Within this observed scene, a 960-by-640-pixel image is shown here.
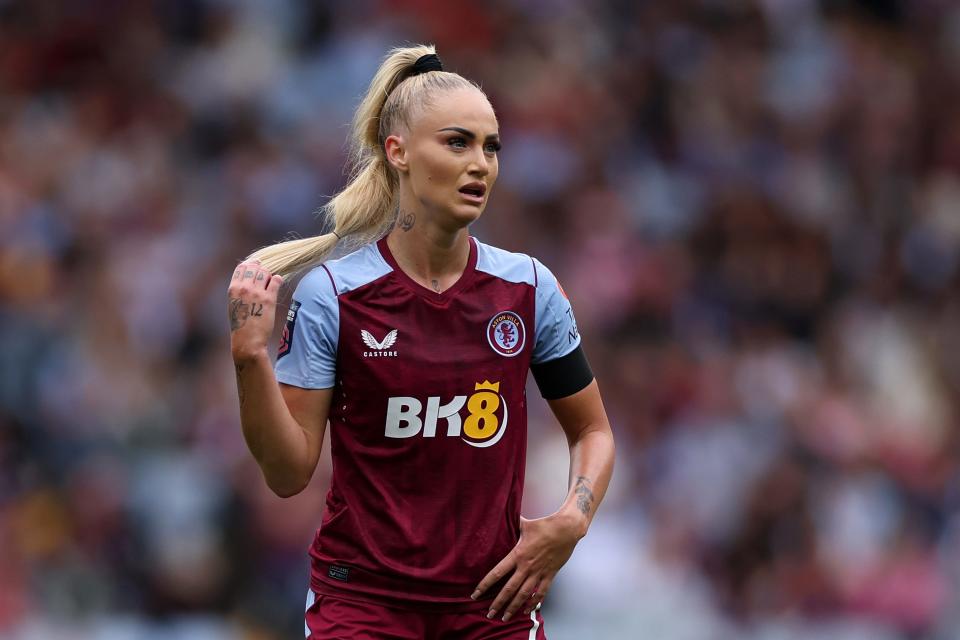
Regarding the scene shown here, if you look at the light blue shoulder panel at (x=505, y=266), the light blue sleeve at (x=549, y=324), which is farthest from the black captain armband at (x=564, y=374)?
the light blue shoulder panel at (x=505, y=266)

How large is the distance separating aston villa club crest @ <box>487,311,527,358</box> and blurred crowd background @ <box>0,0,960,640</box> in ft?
12.0

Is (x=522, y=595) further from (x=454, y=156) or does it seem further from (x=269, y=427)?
(x=454, y=156)

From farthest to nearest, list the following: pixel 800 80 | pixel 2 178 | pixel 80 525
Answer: pixel 800 80 < pixel 2 178 < pixel 80 525

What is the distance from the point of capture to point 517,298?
4465 millimetres

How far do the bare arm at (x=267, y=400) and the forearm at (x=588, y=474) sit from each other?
2.38ft

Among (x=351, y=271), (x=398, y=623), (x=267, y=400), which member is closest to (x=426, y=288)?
(x=351, y=271)

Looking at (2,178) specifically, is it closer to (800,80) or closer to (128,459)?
(128,459)

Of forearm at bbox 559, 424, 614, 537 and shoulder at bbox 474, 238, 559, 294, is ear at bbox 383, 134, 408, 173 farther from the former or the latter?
forearm at bbox 559, 424, 614, 537

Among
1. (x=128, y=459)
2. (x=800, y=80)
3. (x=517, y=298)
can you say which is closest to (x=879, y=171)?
(x=800, y=80)

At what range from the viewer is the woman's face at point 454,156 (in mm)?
4375

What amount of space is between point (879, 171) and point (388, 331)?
7.84m

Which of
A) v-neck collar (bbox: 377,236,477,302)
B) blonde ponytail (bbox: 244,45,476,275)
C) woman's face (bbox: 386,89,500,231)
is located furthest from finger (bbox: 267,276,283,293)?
woman's face (bbox: 386,89,500,231)

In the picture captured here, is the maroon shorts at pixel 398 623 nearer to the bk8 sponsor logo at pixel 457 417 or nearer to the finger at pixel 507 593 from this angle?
the finger at pixel 507 593

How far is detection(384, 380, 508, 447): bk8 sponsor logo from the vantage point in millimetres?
4266
